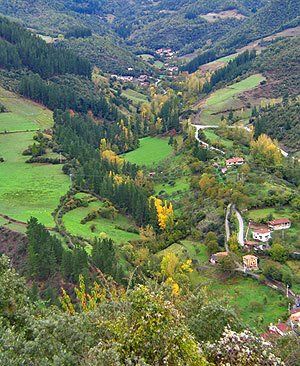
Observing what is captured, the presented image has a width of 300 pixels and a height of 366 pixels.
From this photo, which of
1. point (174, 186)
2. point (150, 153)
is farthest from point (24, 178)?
point (150, 153)

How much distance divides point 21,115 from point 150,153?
105ft

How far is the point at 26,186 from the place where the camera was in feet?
260

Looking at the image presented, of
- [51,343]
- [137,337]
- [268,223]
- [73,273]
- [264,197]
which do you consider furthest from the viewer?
[264,197]

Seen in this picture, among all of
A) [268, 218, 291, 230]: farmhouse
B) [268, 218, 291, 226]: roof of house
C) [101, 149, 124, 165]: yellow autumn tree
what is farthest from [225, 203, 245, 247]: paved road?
[101, 149, 124, 165]: yellow autumn tree

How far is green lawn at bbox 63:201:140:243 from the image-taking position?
65000mm

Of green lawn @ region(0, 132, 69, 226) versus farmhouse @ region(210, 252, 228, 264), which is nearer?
farmhouse @ region(210, 252, 228, 264)

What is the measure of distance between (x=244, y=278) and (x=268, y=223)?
1280 centimetres

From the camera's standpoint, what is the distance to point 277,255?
58.9 meters

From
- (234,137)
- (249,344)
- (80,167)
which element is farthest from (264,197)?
(249,344)

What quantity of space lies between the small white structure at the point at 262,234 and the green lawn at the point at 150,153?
4342 cm

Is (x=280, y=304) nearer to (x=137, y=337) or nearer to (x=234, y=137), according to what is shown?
(x=137, y=337)

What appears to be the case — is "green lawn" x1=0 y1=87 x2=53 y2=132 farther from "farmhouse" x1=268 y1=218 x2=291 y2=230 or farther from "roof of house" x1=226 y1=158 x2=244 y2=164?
"farmhouse" x1=268 y1=218 x2=291 y2=230

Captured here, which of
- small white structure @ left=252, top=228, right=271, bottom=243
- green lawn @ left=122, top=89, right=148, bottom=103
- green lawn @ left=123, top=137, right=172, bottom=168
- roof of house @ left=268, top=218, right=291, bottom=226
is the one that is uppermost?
roof of house @ left=268, top=218, right=291, bottom=226

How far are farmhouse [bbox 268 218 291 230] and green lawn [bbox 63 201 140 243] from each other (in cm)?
1810
